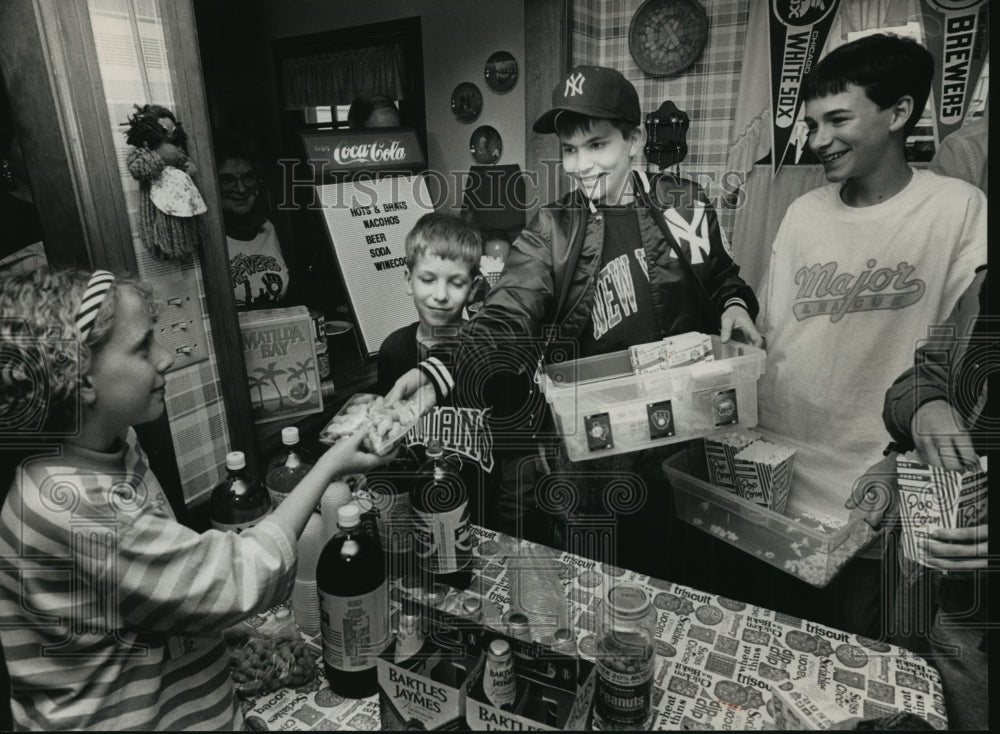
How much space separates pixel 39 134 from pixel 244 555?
102cm

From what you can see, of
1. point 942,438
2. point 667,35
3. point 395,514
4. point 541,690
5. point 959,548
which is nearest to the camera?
point 541,690

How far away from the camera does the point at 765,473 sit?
1.47 metres

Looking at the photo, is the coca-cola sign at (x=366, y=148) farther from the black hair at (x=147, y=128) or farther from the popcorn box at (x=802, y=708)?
the popcorn box at (x=802, y=708)

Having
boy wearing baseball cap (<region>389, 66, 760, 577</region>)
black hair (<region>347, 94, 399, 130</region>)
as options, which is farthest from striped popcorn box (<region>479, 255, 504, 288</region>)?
black hair (<region>347, 94, 399, 130</region>)

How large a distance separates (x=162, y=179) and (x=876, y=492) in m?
1.78

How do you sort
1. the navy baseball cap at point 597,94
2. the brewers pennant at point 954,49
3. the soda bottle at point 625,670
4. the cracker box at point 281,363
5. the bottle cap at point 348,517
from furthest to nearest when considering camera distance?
the cracker box at point 281,363
the navy baseball cap at point 597,94
the brewers pennant at point 954,49
the bottle cap at point 348,517
the soda bottle at point 625,670

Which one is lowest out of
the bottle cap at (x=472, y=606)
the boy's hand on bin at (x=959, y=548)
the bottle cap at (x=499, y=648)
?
the bottle cap at (x=472, y=606)

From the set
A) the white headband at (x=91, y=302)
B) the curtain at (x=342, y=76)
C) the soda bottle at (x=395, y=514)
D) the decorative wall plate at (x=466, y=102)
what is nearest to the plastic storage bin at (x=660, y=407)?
the soda bottle at (x=395, y=514)

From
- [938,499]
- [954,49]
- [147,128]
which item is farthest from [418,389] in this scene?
[954,49]

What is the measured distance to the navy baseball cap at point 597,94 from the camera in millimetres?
1437

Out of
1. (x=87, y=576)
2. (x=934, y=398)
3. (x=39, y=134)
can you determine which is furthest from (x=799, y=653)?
(x=39, y=134)

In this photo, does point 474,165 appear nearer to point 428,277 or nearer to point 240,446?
point 428,277

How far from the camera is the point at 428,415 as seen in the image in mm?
1710

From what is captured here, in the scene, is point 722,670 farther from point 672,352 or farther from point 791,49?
point 791,49
